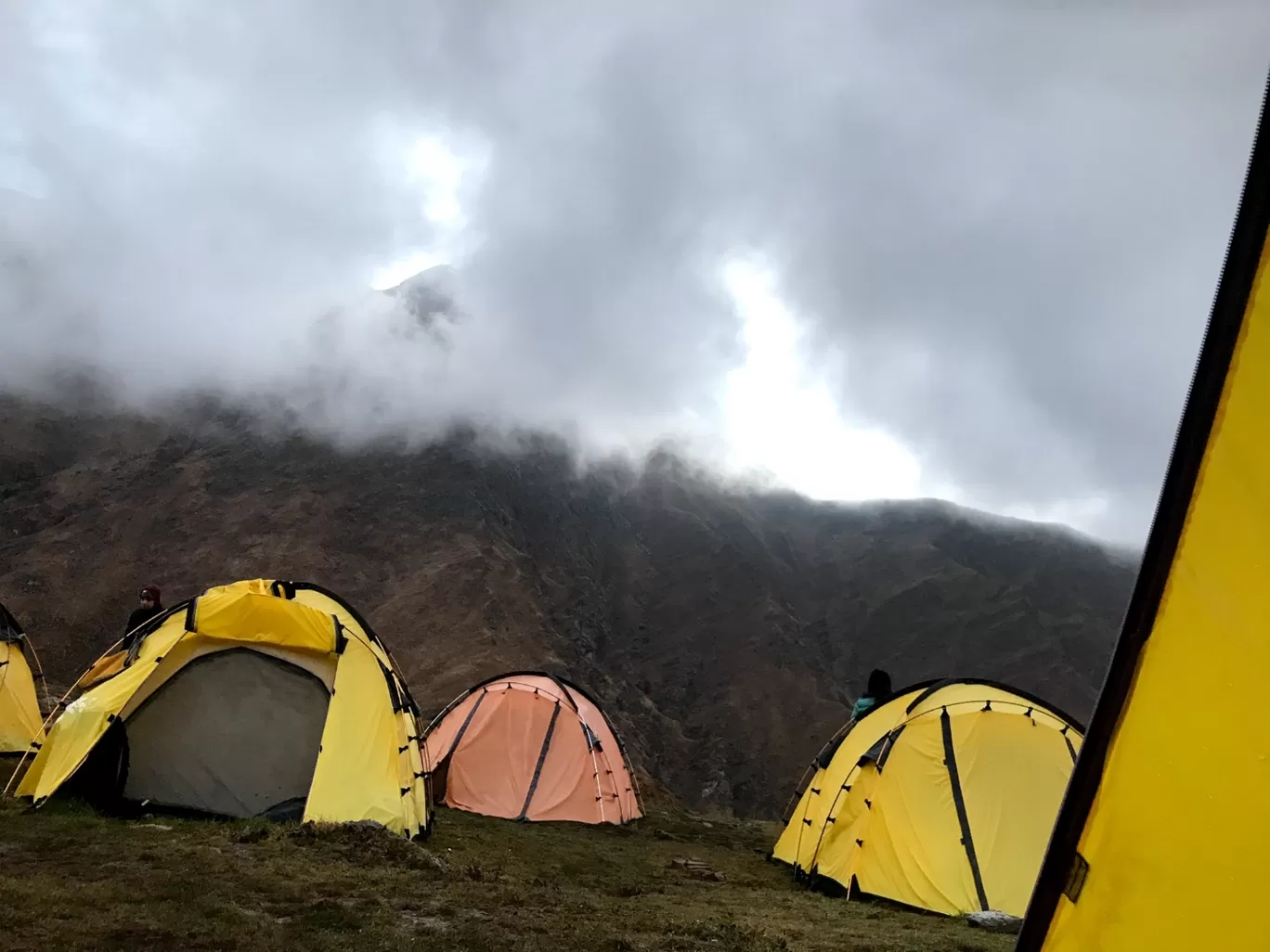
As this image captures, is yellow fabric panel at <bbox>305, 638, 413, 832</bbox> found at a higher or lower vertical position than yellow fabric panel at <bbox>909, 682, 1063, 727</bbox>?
lower

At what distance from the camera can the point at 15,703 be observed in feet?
43.8

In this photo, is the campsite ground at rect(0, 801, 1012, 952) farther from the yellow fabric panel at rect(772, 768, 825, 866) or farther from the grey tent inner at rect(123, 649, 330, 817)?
the yellow fabric panel at rect(772, 768, 825, 866)

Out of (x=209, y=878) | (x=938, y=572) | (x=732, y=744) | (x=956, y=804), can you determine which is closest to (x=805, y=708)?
(x=732, y=744)

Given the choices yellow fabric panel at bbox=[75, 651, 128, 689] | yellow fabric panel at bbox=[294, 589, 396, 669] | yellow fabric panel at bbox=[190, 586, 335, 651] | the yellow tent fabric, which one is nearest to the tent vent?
the yellow tent fabric

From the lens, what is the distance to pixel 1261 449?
2758mm

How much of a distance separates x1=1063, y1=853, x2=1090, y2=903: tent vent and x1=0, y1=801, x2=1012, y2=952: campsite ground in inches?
158

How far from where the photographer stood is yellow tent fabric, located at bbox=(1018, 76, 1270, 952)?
265 cm

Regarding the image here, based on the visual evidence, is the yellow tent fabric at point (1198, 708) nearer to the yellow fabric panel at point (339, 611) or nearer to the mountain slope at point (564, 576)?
the yellow fabric panel at point (339, 611)

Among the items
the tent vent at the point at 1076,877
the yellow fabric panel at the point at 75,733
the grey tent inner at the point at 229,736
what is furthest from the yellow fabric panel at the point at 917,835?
the yellow fabric panel at the point at 75,733

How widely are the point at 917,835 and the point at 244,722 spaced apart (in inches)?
323

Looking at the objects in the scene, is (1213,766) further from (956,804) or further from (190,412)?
(190,412)

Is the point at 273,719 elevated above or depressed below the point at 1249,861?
below

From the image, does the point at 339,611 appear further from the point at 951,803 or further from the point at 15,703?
the point at 951,803

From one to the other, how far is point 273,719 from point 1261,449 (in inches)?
410
